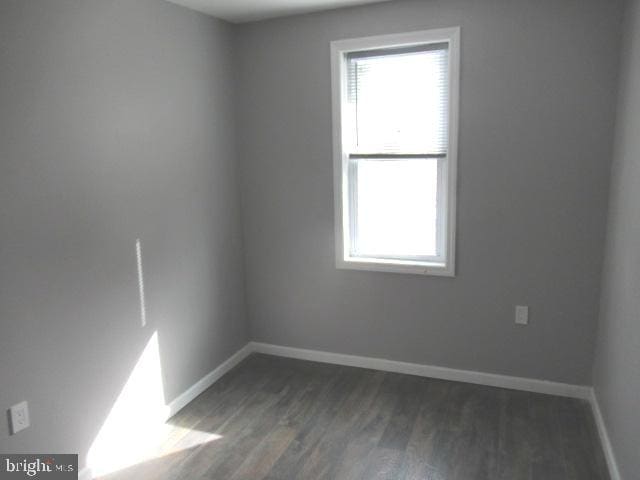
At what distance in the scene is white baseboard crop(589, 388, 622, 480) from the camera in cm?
234

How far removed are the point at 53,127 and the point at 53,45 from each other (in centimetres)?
34

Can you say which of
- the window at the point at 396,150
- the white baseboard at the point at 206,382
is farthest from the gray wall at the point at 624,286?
the white baseboard at the point at 206,382

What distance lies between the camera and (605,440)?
2.56 meters

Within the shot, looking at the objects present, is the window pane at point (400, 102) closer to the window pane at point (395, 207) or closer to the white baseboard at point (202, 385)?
the window pane at point (395, 207)

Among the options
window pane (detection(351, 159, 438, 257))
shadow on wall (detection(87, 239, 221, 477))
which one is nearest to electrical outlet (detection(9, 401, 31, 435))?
shadow on wall (detection(87, 239, 221, 477))

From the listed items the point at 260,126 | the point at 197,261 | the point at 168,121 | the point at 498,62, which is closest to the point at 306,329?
the point at 197,261

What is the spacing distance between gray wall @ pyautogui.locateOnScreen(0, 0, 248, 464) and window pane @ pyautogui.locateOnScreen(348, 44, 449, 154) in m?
0.91

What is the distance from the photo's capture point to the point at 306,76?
3381mm

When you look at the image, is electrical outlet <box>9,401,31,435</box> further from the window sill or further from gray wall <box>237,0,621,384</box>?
the window sill

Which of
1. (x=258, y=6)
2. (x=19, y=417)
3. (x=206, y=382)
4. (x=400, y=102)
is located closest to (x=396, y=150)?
(x=400, y=102)

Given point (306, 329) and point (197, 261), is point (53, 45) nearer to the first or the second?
point (197, 261)

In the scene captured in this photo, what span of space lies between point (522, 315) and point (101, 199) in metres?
2.45

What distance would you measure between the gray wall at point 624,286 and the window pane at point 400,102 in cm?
96

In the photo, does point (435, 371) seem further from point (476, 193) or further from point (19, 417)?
point (19, 417)
